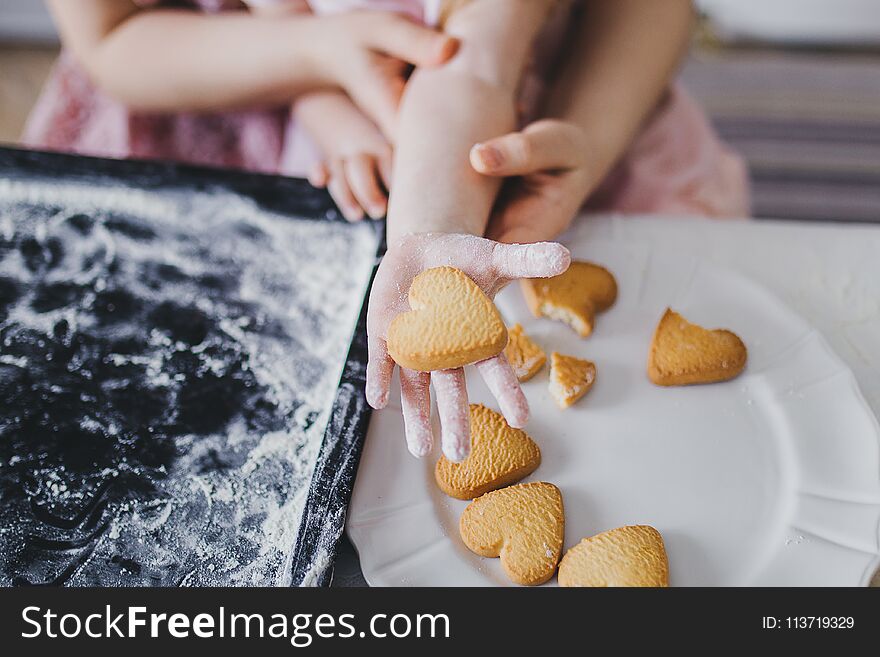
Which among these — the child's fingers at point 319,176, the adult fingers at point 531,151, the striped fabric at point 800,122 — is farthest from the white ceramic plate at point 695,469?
the striped fabric at point 800,122

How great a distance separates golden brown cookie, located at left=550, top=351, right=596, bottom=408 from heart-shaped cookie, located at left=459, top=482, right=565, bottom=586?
7 cm

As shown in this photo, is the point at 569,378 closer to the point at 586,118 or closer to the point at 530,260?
the point at 530,260

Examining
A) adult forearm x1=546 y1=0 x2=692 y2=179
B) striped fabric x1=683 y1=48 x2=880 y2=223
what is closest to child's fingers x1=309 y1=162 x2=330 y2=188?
adult forearm x1=546 y1=0 x2=692 y2=179

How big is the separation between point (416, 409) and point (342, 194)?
273 millimetres

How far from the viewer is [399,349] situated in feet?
1.60

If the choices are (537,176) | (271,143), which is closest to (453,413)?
(537,176)

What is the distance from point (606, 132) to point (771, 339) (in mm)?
259

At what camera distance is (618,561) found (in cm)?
45

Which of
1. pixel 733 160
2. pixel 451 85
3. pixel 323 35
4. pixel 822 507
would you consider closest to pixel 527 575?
pixel 822 507

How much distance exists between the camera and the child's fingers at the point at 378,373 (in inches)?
19.6

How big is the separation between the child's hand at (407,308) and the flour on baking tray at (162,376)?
0.24ft

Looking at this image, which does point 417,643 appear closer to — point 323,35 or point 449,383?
point 449,383

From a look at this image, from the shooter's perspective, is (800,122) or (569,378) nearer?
(569,378)

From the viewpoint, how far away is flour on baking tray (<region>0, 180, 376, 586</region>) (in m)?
0.48
